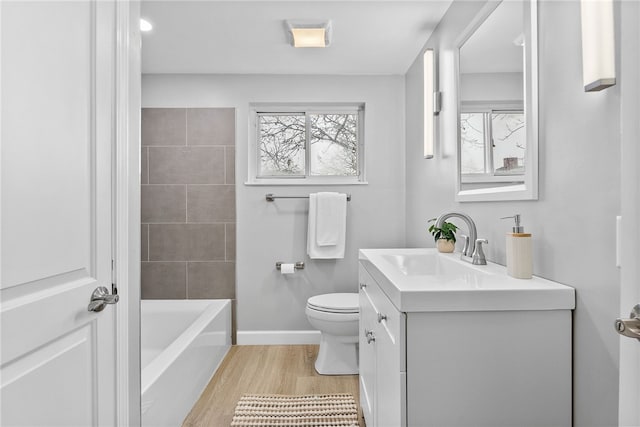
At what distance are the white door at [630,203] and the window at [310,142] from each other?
2.45m

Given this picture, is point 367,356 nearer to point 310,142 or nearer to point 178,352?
point 178,352

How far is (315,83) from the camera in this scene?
3.01 meters

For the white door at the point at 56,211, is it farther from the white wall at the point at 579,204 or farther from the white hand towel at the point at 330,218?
the white hand towel at the point at 330,218

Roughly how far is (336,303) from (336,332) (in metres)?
0.18

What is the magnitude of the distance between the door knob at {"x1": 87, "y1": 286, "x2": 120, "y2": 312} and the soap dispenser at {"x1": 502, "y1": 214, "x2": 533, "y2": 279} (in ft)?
3.75

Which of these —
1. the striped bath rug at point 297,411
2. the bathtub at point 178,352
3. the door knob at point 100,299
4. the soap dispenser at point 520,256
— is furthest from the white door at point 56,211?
the soap dispenser at point 520,256

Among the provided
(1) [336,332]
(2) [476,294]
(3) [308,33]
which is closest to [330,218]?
(1) [336,332]

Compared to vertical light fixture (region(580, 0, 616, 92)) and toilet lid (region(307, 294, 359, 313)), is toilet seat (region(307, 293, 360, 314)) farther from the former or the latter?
vertical light fixture (region(580, 0, 616, 92))

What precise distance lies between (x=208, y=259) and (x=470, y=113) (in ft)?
7.08

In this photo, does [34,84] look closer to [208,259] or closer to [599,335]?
[599,335]

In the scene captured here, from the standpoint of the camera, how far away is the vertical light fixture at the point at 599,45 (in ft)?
2.84

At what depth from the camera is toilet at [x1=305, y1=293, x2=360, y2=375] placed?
2338mm

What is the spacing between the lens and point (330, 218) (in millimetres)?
2889

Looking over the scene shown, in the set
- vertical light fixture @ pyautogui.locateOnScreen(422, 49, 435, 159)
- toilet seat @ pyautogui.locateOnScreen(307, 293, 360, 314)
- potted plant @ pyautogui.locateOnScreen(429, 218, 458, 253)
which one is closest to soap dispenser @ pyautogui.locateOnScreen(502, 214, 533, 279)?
potted plant @ pyautogui.locateOnScreen(429, 218, 458, 253)
